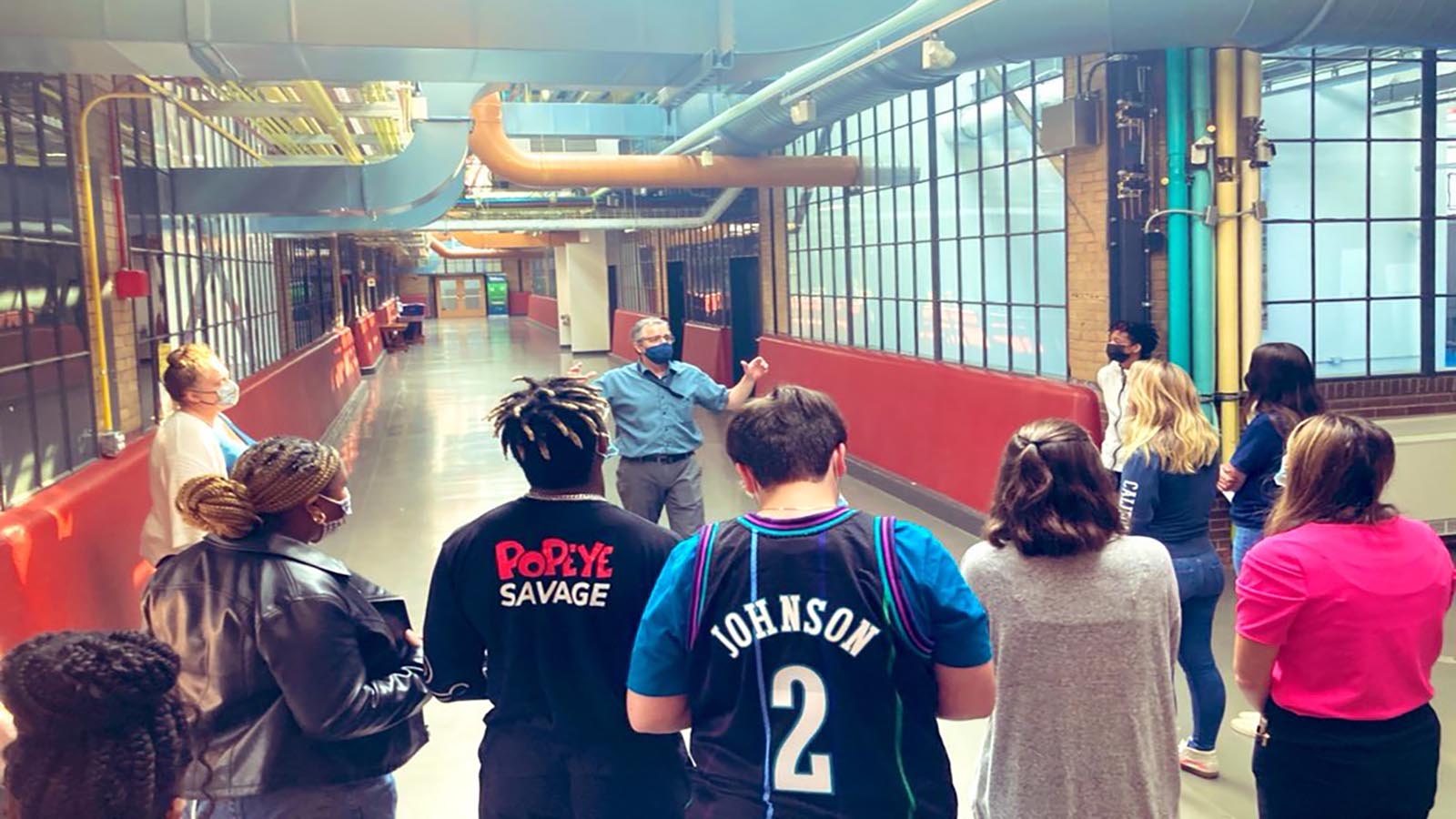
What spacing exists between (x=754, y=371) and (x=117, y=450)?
299 cm

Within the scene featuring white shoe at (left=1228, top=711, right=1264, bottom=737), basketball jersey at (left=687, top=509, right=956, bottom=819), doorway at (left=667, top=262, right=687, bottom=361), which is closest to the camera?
basketball jersey at (left=687, top=509, right=956, bottom=819)

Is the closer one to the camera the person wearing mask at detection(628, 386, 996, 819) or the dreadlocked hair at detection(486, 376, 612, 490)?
the person wearing mask at detection(628, 386, 996, 819)

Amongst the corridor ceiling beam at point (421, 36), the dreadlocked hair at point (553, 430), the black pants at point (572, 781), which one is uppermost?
the corridor ceiling beam at point (421, 36)

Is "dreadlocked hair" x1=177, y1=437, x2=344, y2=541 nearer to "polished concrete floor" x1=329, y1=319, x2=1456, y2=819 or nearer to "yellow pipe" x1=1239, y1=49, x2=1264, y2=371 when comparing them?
"polished concrete floor" x1=329, y1=319, x2=1456, y2=819

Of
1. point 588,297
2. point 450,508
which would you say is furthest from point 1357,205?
point 588,297

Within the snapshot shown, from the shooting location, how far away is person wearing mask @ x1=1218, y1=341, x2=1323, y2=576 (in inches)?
154

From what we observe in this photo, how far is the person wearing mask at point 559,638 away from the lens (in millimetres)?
2195

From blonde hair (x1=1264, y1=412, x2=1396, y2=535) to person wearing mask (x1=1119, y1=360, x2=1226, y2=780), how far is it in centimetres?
93

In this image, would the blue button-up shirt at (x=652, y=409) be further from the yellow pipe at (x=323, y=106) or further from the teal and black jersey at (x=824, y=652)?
the teal and black jersey at (x=824, y=652)

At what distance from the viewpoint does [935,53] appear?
548cm

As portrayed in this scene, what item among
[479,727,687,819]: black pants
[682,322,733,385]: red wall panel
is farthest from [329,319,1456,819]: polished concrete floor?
[682,322,733,385]: red wall panel

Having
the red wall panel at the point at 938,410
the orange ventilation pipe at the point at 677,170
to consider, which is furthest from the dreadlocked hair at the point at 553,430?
the orange ventilation pipe at the point at 677,170

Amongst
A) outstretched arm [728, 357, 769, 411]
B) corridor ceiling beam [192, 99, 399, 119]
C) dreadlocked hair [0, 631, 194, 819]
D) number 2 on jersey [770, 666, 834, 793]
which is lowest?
number 2 on jersey [770, 666, 834, 793]

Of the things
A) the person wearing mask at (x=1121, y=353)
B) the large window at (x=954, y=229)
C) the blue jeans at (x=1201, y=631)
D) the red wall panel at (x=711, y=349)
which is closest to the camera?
the blue jeans at (x=1201, y=631)
